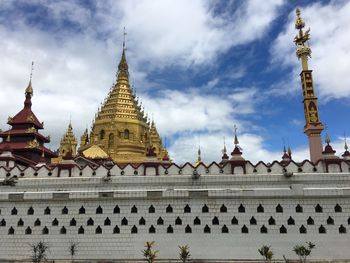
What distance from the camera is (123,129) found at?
5366cm

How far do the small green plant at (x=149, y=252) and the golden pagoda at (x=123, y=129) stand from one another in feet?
77.5

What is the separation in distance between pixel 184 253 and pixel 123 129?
3076 centimetres

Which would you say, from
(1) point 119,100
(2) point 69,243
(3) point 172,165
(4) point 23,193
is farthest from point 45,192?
(1) point 119,100

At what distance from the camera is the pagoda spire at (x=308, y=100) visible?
34938 millimetres

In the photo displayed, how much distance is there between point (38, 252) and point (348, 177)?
22337mm

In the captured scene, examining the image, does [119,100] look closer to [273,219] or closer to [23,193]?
[23,193]

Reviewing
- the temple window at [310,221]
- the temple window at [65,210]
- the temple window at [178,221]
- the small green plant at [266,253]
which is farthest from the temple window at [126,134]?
the temple window at [310,221]

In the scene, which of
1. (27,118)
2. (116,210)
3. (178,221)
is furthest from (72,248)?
(27,118)

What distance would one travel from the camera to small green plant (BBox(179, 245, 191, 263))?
25031 mm

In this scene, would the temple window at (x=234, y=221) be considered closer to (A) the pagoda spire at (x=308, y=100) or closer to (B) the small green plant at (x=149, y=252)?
(B) the small green plant at (x=149, y=252)

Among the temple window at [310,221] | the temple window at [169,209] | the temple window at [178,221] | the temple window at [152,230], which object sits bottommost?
the temple window at [152,230]

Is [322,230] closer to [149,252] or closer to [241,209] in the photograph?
[241,209]

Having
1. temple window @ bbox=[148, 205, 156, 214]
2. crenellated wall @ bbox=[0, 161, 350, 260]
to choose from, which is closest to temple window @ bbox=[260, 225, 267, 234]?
crenellated wall @ bbox=[0, 161, 350, 260]

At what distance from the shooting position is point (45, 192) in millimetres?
28594
